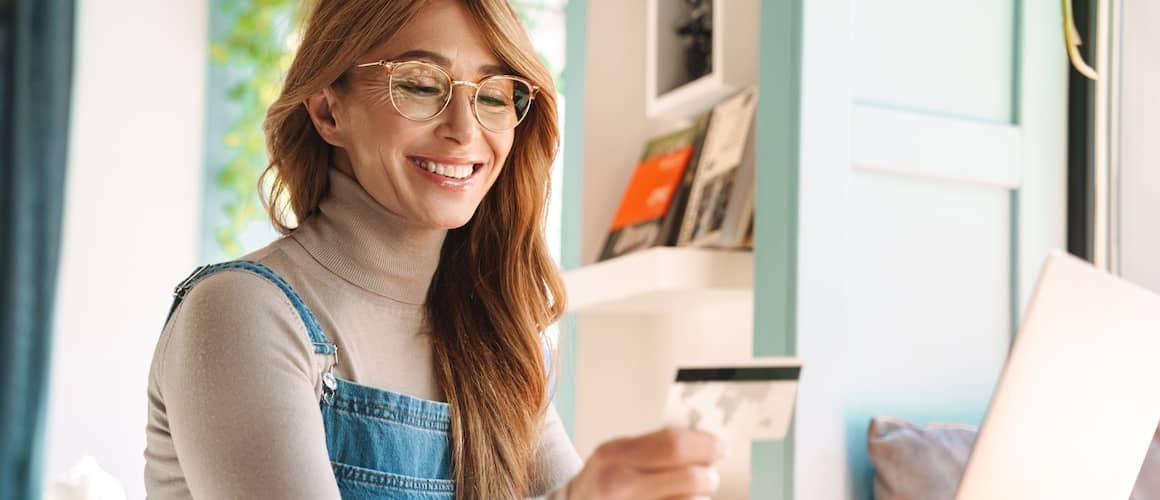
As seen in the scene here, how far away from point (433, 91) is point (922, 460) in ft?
2.49

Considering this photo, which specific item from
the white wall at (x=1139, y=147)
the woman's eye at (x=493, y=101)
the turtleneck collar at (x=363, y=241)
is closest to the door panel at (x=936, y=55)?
the white wall at (x=1139, y=147)

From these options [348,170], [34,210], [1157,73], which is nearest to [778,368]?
[348,170]

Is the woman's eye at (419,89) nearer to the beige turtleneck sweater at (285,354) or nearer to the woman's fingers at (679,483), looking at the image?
the beige turtleneck sweater at (285,354)

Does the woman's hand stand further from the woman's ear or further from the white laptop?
the woman's ear

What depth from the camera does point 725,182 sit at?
80.4 inches

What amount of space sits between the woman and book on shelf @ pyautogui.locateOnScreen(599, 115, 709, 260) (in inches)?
22.8

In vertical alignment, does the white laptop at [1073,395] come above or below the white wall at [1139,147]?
below

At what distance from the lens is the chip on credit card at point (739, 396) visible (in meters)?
0.94

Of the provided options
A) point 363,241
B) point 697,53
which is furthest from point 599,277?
point 363,241

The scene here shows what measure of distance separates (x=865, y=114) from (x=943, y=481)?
49 centimetres

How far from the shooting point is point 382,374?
1.42m

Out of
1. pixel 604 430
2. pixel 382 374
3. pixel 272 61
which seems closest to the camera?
pixel 382 374

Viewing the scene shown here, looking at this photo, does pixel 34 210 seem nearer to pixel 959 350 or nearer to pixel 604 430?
pixel 604 430

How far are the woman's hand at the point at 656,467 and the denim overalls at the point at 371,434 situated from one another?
370mm
